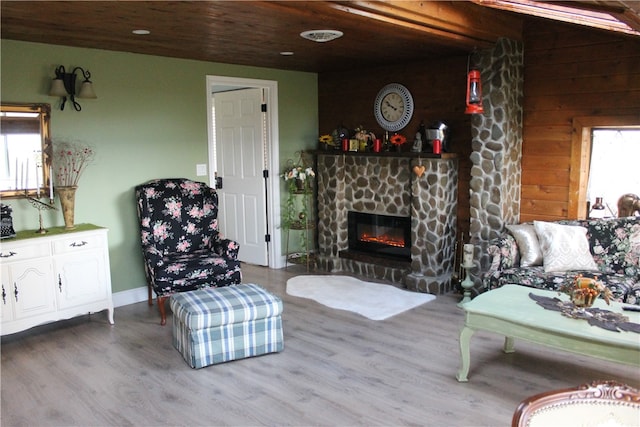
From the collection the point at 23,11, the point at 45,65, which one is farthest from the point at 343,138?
the point at 23,11

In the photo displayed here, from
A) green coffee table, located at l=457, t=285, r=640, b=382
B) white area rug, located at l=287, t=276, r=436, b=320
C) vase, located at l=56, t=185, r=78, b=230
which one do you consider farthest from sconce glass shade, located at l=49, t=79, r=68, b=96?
green coffee table, located at l=457, t=285, r=640, b=382

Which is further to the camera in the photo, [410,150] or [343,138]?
[343,138]

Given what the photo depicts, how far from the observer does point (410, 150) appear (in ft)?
19.2

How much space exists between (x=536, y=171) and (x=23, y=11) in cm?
441

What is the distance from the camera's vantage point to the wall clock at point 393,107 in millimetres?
5871

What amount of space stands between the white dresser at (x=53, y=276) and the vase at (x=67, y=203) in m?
0.09

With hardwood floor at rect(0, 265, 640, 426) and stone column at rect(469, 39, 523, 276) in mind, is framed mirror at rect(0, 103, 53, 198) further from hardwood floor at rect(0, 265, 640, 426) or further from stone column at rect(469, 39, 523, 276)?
stone column at rect(469, 39, 523, 276)

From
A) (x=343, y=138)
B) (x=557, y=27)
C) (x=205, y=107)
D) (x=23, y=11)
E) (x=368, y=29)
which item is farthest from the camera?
(x=343, y=138)

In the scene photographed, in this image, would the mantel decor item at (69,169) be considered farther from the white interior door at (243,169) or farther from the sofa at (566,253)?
the sofa at (566,253)

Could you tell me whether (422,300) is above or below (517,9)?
below

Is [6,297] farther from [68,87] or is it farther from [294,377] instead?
[294,377]

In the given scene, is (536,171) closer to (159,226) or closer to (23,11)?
(159,226)

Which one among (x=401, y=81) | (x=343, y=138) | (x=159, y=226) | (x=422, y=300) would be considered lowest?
(x=422, y=300)

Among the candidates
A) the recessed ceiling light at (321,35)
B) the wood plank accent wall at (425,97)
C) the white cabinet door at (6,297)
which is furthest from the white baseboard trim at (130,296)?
the wood plank accent wall at (425,97)
